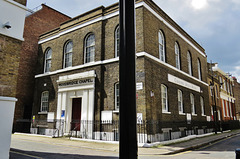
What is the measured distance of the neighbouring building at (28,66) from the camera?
1922 centimetres

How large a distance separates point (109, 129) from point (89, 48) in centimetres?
715

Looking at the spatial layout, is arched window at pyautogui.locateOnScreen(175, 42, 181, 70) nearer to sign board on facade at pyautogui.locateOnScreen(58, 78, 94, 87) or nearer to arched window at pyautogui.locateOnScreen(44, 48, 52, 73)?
sign board on facade at pyautogui.locateOnScreen(58, 78, 94, 87)

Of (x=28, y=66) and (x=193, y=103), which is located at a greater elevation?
(x=28, y=66)

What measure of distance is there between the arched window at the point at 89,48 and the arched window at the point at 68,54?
1985 millimetres

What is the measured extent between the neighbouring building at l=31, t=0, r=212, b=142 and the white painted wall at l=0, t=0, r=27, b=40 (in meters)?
7.70

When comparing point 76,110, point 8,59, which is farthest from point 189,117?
point 8,59

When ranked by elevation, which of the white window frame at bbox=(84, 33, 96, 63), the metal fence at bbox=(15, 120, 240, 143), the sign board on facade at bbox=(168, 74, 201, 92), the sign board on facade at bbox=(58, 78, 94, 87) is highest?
the white window frame at bbox=(84, 33, 96, 63)

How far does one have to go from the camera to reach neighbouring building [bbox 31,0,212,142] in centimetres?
1304

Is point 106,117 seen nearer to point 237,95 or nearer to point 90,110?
point 90,110

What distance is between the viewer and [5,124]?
229 inches

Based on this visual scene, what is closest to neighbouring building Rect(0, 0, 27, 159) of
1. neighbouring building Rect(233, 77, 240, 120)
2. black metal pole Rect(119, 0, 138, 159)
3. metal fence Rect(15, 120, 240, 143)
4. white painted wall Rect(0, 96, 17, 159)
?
white painted wall Rect(0, 96, 17, 159)

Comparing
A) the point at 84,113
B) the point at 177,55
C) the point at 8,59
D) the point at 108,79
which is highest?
the point at 177,55

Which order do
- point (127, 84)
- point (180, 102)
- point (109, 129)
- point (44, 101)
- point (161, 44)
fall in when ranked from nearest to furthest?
point (127, 84), point (109, 129), point (161, 44), point (180, 102), point (44, 101)

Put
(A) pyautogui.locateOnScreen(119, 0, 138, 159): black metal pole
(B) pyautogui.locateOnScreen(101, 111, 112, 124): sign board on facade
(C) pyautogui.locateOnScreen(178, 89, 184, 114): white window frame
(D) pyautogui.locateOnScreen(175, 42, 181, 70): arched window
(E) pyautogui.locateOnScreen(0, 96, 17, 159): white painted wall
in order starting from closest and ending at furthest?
(A) pyautogui.locateOnScreen(119, 0, 138, 159): black metal pole → (E) pyautogui.locateOnScreen(0, 96, 17, 159): white painted wall → (B) pyautogui.locateOnScreen(101, 111, 112, 124): sign board on facade → (C) pyautogui.locateOnScreen(178, 89, 184, 114): white window frame → (D) pyautogui.locateOnScreen(175, 42, 181, 70): arched window
